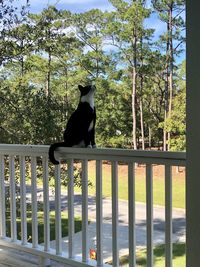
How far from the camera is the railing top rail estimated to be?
1944mm

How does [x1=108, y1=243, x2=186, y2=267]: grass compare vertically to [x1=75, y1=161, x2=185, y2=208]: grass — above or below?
below

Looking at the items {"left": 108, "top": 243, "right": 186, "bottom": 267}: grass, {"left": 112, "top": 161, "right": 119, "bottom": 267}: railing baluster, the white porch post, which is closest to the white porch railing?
{"left": 112, "top": 161, "right": 119, "bottom": 267}: railing baluster

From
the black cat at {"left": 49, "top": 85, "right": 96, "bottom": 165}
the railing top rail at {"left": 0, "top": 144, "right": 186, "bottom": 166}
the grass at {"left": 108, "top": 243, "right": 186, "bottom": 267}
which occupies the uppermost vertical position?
the black cat at {"left": 49, "top": 85, "right": 96, "bottom": 165}

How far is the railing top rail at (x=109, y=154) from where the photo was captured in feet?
6.38

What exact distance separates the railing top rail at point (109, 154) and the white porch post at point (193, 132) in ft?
0.41

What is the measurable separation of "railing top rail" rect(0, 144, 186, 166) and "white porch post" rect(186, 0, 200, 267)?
126 millimetres

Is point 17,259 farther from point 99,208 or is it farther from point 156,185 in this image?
point 156,185

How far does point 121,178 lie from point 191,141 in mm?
760

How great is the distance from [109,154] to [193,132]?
0.60 metres

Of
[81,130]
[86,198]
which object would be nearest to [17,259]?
[86,198]

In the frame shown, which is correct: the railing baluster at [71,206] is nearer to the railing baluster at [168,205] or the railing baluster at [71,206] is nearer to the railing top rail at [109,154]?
the railing top rail at [109,154]

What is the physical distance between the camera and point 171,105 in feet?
9.30

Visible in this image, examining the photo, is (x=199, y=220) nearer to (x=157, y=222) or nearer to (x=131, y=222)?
(x=131, y=222)

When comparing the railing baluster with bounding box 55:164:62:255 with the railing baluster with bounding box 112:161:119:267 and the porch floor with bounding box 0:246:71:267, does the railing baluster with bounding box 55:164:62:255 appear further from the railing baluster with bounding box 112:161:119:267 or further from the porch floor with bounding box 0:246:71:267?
the railing baluster with bounding box 112:161:119:267
